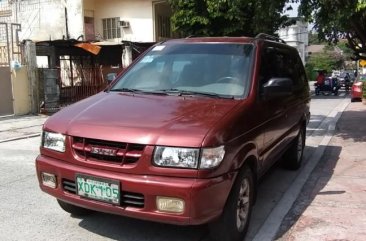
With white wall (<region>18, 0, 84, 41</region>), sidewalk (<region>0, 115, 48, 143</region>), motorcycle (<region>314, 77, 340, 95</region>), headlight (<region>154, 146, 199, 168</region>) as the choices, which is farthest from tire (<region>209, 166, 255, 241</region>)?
motorcycle (<region>314, 77, 340, 95</region>)

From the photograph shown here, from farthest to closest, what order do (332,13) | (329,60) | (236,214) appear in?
(329,60) → (332,13) → (236,214)

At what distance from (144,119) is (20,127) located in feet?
31.1

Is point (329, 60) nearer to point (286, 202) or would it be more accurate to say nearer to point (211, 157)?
point (286, 202)

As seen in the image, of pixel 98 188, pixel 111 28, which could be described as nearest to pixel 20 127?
pixel 98 188

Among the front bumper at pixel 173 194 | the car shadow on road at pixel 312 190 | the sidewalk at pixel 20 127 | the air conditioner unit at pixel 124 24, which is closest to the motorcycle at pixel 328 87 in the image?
the air conditioner unit at pixel 124 24

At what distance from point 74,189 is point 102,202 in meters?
0.32

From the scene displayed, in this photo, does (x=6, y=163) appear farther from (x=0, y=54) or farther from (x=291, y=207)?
(x=0, y=54)

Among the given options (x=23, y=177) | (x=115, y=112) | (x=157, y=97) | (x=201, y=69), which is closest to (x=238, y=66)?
(x=201, y=69)

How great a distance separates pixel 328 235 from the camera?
180 inches

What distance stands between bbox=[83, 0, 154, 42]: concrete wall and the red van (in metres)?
20.4

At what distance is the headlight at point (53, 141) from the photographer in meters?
4.14

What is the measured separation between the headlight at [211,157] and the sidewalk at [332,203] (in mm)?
1275

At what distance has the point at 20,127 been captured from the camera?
1260cm

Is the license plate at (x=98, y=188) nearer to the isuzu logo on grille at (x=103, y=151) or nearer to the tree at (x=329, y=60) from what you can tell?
the isuzu logo on grille at (x=103, y=151)
